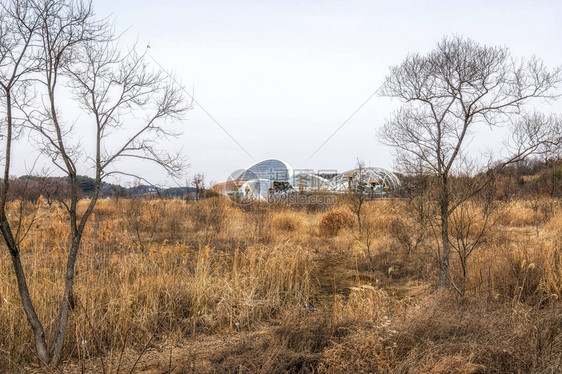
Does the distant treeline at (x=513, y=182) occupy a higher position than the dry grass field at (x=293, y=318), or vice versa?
the distant treeline at (x=513, y=182)

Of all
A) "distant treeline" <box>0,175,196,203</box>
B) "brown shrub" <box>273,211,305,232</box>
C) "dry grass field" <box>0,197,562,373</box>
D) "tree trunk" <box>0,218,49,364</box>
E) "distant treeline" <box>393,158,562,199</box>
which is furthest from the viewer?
"brown shrub" <box>273,211,305,232</box>

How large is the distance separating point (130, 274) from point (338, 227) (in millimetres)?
7312

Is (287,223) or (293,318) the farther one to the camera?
(287,223)

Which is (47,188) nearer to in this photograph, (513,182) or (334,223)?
(334,223)

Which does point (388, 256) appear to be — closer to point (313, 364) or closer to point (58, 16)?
point (313, 364)

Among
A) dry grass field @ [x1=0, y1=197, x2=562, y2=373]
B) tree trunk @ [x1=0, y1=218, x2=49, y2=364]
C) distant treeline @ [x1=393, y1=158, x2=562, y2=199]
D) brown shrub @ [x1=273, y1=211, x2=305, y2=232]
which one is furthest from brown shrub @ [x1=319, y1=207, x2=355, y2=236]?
tree trunk @ [x1=0, y1=218, x2=49, y2=364]

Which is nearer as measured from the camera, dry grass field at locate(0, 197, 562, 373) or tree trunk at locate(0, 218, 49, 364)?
tree trunk at locate(0, 218, 49, 364)

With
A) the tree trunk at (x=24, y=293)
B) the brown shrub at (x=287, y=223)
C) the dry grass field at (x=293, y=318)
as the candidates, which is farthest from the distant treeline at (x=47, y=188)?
the brown shrub at (x=287, y=223)

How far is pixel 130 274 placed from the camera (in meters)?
5.26

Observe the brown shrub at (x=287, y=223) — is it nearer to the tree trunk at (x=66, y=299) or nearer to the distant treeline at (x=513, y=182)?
the distant treeline at (x=513, y=182)

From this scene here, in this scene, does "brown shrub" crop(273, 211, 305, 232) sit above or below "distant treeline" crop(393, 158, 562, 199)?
below

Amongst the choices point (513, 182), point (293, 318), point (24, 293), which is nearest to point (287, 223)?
point (293, 318)

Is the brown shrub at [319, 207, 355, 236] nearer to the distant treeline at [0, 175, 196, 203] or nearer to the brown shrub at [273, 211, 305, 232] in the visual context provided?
the brown shrub at [273, 211, 305, 232]

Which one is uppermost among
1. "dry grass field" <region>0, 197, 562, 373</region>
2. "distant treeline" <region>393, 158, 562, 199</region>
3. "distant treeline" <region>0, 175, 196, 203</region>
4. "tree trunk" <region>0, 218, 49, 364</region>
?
"distant treeline" <region>393, 158, 562, 199</region>
